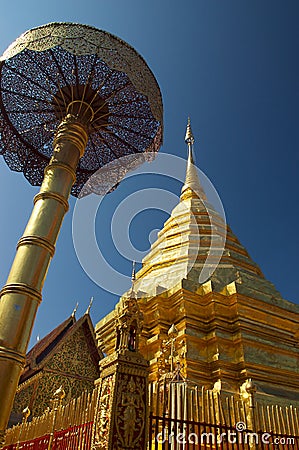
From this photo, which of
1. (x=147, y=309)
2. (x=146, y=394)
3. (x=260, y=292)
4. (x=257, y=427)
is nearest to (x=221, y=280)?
(x=260, y=292)

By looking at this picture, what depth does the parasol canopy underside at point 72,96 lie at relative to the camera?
20.6ft

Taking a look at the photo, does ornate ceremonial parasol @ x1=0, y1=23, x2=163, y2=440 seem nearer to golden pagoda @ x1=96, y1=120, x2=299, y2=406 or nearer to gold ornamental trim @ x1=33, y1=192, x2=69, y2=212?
gold ornamental trim @ x1=33, y1=192, x2=69, y2=212

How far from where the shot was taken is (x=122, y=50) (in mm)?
6422

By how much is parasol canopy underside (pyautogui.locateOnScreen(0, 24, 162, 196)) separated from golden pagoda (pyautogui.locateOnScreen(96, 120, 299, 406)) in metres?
3.85

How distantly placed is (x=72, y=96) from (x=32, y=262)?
346 centimetres

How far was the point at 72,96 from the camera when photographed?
6.74 meters

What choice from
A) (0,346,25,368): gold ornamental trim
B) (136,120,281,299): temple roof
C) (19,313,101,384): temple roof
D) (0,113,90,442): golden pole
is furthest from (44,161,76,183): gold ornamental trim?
(19,313,101,384): temple roof

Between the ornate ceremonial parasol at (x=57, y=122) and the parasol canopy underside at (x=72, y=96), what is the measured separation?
0.02 m

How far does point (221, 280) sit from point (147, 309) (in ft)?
7.29

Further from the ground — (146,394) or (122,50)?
(122,50)

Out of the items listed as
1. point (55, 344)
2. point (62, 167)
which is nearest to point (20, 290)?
point (62, 167)

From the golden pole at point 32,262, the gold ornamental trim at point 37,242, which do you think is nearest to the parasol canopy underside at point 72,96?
the golden pole at point 32,262

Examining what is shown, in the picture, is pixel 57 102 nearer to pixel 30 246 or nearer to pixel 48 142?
pixel 48 142

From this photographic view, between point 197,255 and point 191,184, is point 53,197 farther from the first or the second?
point 191,184
